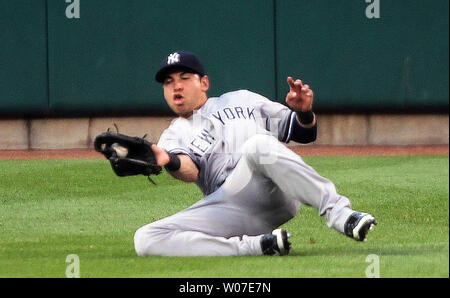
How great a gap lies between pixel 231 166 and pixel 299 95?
52 centimetres

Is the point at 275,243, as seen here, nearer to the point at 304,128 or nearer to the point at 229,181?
the point at 229,181

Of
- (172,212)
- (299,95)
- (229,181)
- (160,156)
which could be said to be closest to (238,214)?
(229,181)

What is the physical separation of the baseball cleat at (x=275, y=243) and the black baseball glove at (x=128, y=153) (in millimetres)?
610

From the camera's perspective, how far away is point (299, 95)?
488cm

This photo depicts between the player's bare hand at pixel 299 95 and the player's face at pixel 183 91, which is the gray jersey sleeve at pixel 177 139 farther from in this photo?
the player's bare hand at pixel 299 95

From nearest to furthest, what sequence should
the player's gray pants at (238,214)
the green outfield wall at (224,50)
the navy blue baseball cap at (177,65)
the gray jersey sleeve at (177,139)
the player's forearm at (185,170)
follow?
the player's gray pants at (238,214) < the player's forearm at (185,170) < the gray jersey sleeve at (177,139) < the navy blue baseball cap at (177,65) < the green outfield wall at (224,50)

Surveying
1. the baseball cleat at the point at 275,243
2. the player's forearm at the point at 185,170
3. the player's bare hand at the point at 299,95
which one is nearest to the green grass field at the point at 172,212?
the baseball cleat at the point at 275,243

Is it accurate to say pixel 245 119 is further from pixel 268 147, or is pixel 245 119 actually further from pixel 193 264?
pixel 193 264

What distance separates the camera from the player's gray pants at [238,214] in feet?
15.7

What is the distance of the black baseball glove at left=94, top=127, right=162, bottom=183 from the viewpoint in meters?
4.71

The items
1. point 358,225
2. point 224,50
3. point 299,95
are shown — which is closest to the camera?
point 358,225

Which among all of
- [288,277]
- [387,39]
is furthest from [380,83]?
[288,277]

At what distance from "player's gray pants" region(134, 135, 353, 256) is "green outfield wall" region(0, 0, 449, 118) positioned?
6.27 meters

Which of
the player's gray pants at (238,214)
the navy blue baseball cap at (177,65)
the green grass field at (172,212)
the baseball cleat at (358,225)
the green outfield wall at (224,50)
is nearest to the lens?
the baseball cleat at (358,225)
